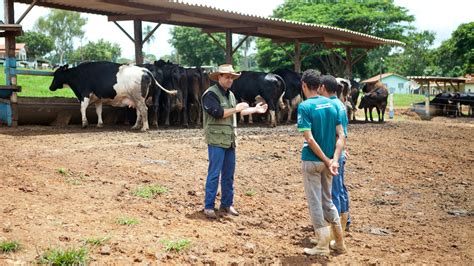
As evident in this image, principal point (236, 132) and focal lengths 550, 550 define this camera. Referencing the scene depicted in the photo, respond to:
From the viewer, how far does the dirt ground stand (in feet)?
18.3

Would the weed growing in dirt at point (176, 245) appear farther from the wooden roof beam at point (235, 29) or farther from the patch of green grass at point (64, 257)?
the wooden roof beam at point (235, 29)

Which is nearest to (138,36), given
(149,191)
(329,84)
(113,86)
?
(113,86)

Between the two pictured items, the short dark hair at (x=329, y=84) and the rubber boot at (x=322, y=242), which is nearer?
the rubber boot at (x=322, y=242)

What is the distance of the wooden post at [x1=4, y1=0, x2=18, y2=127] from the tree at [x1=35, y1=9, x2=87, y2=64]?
72996 millimetres

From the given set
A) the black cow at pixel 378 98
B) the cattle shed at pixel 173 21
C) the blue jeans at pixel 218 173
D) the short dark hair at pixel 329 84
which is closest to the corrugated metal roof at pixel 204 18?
the cattle shed at pixel 173 21

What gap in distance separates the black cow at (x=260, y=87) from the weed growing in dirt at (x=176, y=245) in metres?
13.0

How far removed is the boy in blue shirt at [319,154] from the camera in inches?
218

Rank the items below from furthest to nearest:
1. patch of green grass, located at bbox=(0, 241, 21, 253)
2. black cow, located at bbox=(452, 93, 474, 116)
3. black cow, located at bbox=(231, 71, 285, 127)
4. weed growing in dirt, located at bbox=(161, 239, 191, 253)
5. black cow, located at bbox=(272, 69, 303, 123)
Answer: black cow, located at bbox=(452, 93, 474, 116) < black cow, located at bbox=(272, 69, 303, 123) < black cow, located at bbox=(231, 71, 285, 127) < weed growing in dirt, located at bbox=(161, 239, 191, 253) < patch of green grass, located at bbox=(0, 241, 21, 253)

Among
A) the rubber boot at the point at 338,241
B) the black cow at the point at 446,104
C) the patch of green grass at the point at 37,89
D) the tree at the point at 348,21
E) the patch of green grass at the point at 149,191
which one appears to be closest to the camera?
the rubber boot at the point at 338,241

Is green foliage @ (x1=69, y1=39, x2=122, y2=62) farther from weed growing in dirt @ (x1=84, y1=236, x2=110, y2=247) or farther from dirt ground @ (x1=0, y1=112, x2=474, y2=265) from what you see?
weed growing in dirt @ (x1=84, y1=236, x2=110, y2=247)

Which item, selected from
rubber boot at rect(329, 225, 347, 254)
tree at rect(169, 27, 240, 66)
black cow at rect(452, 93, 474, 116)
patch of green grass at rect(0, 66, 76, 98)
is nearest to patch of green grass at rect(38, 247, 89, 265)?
rubber boot at rect(329, 225, 347, 254)

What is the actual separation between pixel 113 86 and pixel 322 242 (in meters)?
10.1

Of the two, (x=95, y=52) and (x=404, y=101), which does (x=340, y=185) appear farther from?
(x=95, y=52)

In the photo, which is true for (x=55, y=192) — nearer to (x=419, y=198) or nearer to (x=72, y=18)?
(x=419, y=198)
